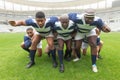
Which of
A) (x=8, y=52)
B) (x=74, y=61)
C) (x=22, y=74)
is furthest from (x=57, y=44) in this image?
(x=8, y=52)

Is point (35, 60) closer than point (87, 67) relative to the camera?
No

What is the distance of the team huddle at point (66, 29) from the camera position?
7258 millimetres

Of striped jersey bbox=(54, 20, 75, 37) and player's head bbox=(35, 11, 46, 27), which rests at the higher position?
player's head bbox=(35, 11, 46, 27)

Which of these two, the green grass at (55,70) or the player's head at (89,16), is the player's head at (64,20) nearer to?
the player's head at (89,16)

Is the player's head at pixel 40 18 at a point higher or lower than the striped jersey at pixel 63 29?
higher

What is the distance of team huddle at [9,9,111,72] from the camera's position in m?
7.26

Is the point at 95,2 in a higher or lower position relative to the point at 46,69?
higher

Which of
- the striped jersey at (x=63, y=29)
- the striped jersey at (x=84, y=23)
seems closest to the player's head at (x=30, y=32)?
the striped jersey at (x=63, y=29)

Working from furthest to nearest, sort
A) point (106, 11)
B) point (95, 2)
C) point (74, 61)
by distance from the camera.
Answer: point (95, 2), point (106, 11), point (74, 61)

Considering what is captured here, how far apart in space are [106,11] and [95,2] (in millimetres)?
29695

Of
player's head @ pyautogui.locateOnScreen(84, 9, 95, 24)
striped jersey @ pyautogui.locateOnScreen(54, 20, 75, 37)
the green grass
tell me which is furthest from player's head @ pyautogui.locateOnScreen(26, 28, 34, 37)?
player's head @ pyautogui.locateOnScreen(84, 9, 95, 24)

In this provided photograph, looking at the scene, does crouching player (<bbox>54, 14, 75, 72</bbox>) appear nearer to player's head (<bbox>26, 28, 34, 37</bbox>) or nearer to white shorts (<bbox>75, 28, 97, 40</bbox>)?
white shorts (<bbox>75, 28, 97, 40</bbox>)

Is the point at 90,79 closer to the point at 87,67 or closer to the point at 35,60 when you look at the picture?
the point at 87,67

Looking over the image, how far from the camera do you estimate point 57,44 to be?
8023 millimetres
